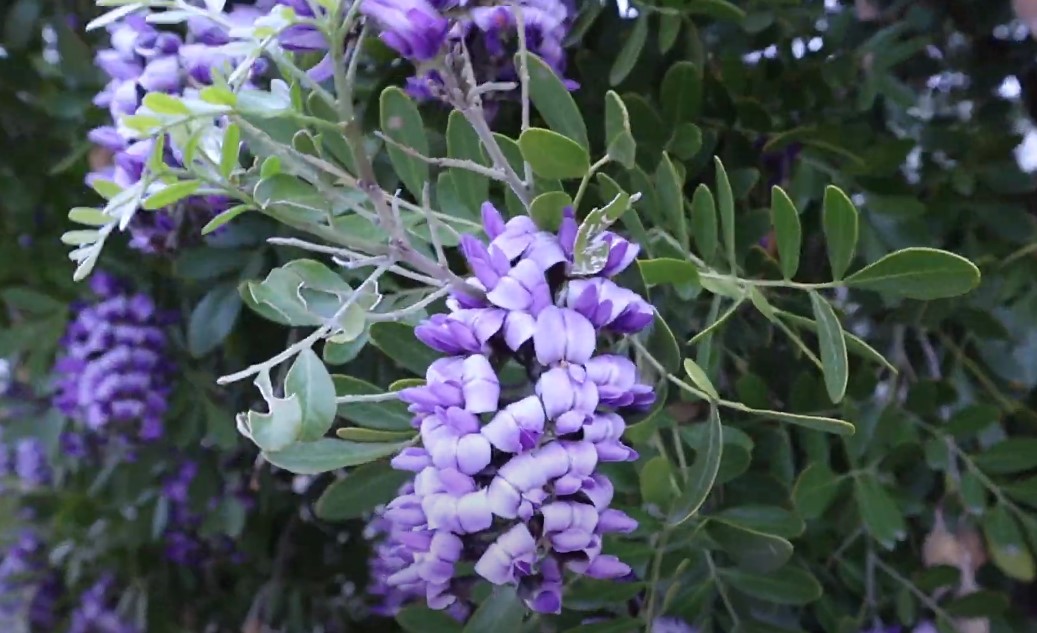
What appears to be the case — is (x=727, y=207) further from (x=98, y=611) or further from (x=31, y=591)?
(x=31, y=591)

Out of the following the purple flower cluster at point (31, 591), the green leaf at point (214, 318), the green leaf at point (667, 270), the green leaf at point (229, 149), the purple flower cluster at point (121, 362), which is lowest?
the purple flower cluster at point (31, 591)

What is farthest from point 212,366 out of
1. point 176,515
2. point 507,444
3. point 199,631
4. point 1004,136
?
point 1004,136

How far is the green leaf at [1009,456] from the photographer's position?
0.57 metres

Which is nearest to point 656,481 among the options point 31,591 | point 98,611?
point 98,611

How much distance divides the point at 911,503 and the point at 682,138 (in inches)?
9.9

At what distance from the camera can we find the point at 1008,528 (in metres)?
0.58

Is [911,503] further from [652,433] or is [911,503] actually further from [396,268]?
[396,268]

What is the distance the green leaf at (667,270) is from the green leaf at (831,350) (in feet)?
0.15

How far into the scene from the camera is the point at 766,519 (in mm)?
480

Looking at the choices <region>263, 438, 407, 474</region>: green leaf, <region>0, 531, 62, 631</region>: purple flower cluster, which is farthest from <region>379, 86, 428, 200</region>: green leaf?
<region>0, 531, 62, 631</region>: purple flower cluster

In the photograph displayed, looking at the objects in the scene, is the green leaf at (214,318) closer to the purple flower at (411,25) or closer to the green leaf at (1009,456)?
the purple flower at (411,25)

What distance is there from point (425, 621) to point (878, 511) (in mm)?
249

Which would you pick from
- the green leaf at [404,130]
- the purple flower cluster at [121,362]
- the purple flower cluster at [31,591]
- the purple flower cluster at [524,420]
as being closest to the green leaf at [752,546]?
the purple flower cluster at [524,420]

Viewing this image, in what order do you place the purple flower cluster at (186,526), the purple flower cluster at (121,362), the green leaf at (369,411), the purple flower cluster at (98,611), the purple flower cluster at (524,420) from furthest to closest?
the purple flower cluster at (98,611) < the purple flower cluster at (186,526) < the purple flower cluster at (121,362) < the green leaf at (369,411) < the purple flower cluster at (524,420)
